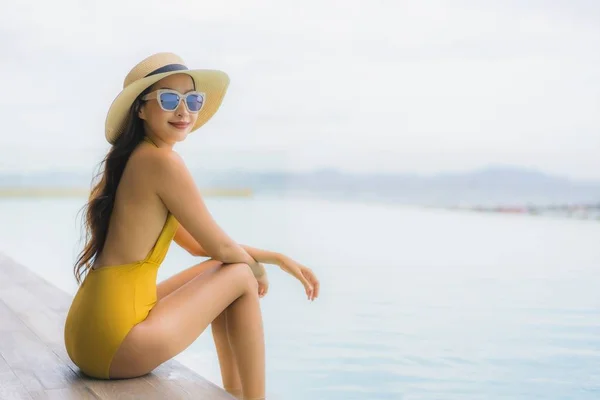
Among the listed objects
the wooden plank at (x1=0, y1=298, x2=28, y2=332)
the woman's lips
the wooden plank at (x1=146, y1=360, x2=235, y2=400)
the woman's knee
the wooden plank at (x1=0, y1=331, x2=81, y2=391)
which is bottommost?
the wooden plank at (x1=0, y1=298, x2=28, y2=332)

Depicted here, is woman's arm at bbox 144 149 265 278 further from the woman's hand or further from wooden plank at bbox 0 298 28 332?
wooden plank at bbox 0 298 28 332

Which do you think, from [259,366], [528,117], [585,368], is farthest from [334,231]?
[528,117]

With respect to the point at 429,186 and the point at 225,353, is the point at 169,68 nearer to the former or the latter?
the point at 225,353

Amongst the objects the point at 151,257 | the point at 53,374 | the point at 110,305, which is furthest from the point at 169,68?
the point at 53,374

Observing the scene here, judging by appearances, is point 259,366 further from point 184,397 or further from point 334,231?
point 334,231

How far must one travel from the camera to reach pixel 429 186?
16781 mm

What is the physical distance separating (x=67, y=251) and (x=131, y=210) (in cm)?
527

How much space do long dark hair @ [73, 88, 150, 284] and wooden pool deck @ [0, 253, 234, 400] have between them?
1.00 ft

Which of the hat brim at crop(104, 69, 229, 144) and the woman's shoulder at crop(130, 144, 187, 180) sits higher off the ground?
the hat brim at crop(104, 69, 229, 144)

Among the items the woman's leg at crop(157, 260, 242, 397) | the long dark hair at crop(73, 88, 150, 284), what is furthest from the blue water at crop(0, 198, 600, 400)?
the long dark hair at crop(73, 88, 150, 284)

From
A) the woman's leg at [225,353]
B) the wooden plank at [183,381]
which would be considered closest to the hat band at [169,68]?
the woman's leg at [225,353]

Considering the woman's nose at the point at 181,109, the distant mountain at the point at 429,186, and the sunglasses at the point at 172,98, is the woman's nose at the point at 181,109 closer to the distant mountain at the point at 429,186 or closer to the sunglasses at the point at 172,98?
the sunglasses at the point at 172,98

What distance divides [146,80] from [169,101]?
0.08 m

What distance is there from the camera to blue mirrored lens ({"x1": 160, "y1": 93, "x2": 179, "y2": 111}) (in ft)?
7.18
